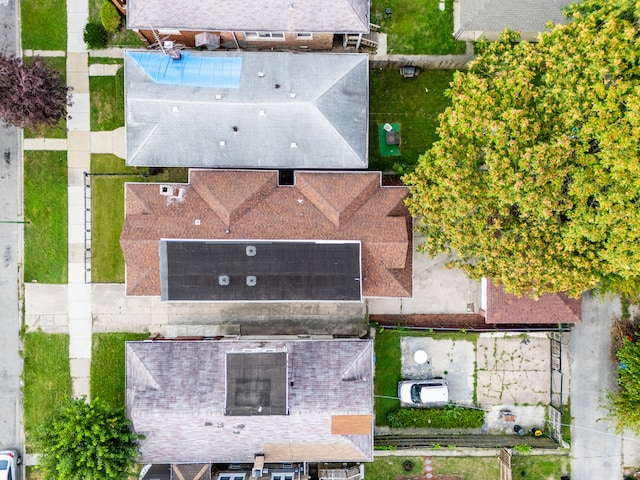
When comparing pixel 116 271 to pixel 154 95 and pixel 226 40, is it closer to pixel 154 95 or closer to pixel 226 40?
pixel 154 95

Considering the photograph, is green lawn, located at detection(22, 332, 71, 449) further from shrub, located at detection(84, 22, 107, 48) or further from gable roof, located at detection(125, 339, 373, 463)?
shrub, located at detection(84, 22, 107, 48)

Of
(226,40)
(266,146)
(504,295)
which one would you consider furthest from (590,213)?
(226,40)

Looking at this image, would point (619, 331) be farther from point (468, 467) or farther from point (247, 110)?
point (247, 110)

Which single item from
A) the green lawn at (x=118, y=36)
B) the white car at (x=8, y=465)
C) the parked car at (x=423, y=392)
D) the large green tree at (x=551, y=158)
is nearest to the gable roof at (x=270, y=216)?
the large green tree at (x=551, y=158)

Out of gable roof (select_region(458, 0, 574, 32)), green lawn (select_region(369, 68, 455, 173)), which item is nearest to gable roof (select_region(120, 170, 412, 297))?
green lawn (select_region(369, 68, 455, 173))

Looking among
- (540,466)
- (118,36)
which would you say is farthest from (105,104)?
(540,466)

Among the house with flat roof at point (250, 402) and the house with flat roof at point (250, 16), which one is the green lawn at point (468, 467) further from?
the house with flat roof at point (250, 16)
